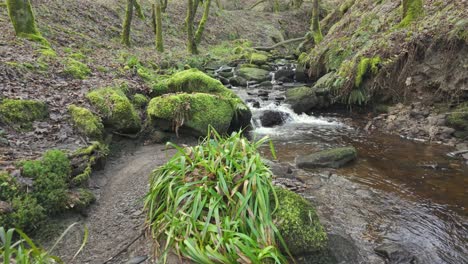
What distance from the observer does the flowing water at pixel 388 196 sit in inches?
150

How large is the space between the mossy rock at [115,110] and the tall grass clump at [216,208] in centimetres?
295

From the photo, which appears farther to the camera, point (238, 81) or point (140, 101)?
point (238, 81)

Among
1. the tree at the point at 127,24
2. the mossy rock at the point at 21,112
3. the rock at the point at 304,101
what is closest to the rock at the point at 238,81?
the rock at the point at 304,101

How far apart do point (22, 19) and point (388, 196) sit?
35.9 ft

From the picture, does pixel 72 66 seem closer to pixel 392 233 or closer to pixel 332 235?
pixel 332 235

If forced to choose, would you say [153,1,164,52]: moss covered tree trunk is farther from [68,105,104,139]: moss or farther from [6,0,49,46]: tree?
[68,105,104,139]: moss

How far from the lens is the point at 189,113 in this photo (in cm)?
731

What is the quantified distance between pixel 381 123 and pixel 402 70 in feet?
5.27

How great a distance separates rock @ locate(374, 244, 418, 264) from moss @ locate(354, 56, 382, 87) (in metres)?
7.16

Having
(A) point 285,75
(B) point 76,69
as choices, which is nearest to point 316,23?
(A) point 285,75

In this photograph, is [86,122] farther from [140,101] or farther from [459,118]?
[459,118]

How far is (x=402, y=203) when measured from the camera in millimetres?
4809

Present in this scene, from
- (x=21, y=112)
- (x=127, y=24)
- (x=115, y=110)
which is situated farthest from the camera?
(x=127, y=24)

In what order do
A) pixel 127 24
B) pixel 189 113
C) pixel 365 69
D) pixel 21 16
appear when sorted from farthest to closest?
pixel 127 24 → pixel 365 69 → pixel 21 16 → pixel 189 113
